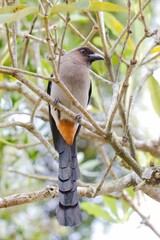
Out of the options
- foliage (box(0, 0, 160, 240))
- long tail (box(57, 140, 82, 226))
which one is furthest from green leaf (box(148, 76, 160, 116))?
long tail (box(57, 140, 82, 226))

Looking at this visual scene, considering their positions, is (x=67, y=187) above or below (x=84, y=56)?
below

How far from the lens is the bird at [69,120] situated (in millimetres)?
2285

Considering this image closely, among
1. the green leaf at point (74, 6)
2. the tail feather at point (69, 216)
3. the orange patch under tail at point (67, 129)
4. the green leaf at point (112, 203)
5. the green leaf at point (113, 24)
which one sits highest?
the green leaf at point (74, 6)

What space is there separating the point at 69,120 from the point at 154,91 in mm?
432

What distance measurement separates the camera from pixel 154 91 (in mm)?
2777

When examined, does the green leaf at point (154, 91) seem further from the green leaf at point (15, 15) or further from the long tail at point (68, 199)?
the green leaf at point (15, 15)

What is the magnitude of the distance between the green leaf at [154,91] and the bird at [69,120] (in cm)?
33

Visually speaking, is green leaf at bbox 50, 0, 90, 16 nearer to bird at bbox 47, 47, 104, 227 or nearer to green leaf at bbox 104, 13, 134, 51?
bird at bbox 47, 47, 104, 227

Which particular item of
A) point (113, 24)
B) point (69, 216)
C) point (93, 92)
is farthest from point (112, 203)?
point (69, 216)

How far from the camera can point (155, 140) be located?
9.68 feet

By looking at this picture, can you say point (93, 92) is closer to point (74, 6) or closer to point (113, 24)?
point (113, 24)

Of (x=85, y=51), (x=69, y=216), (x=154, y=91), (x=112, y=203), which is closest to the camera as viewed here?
(x=69, y=216)

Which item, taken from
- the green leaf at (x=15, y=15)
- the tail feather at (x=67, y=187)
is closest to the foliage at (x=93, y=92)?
the green leaf at (x=15, y=15)

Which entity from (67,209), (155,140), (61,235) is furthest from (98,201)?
(67,209)
